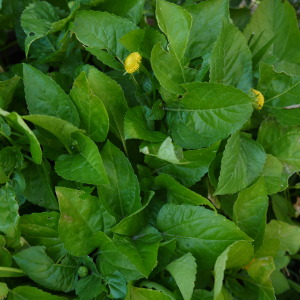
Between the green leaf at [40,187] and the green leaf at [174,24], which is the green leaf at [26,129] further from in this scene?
the green leaf at [174,24]

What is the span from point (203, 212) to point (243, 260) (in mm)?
111

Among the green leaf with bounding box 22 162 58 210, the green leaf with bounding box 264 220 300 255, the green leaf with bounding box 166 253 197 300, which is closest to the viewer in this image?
the green leaf with bounding box 166 253 197 300

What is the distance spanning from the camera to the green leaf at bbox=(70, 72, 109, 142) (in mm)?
622

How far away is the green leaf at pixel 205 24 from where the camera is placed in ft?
2.30

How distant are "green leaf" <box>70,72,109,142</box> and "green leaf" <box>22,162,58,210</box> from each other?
0.30 ft

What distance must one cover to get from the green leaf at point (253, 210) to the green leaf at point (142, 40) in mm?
264

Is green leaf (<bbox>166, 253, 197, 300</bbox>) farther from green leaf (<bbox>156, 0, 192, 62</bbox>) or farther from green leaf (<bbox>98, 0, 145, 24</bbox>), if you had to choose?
green leaf (<bbox>98, 0, 145, 24</bbox>)

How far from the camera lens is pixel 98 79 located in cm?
65

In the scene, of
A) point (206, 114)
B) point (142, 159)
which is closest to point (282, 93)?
point (206, 114)

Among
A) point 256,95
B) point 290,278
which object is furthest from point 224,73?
point 290,278

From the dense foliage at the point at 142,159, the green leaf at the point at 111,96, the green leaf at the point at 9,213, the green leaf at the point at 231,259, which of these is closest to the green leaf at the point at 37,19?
the dense foliage at the point at 142,159

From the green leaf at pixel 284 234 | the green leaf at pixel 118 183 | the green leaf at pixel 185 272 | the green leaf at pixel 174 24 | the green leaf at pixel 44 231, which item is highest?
the green leaf at pixel 174 24

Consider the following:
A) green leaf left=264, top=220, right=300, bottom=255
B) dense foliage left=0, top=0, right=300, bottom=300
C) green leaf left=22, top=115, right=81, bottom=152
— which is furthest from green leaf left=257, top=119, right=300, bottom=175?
green leaf left=22, top=115, right=81, bottom=152

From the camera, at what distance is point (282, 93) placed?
709 millimetres
